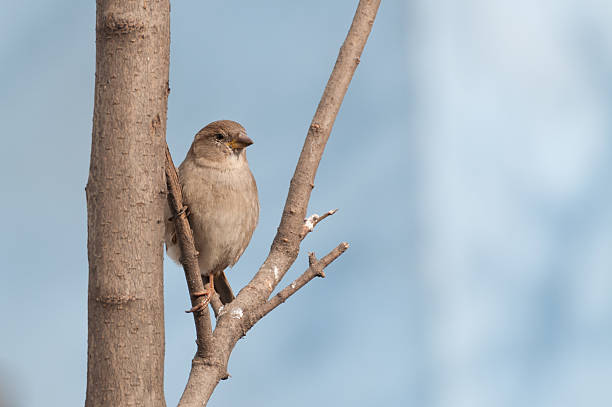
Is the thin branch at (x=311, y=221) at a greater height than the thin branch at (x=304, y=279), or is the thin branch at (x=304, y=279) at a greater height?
the thin branch at (x=311, y=221)

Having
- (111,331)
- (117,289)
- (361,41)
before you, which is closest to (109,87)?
(117,289)

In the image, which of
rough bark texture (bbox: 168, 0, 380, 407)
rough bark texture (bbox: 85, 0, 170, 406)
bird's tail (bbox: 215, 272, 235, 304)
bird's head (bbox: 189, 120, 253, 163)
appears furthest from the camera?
bird's tail (bbox: 215, 272, 235, 304)

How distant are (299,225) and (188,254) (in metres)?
0.88

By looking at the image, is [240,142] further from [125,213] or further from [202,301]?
[125,213]

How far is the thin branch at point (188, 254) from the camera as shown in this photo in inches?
86.6

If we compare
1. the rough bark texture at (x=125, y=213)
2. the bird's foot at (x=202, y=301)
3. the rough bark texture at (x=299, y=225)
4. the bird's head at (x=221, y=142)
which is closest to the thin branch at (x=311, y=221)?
the rough bark texture at (x=299, y=225)

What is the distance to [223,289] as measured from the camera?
351 centimetres

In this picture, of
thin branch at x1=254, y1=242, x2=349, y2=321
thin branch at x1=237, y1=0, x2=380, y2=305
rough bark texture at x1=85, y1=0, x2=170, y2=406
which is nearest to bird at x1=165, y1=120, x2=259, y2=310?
thin branch at x1=237, y1=0, x2=380, y2=305

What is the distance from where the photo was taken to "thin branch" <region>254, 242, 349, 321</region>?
2.83m

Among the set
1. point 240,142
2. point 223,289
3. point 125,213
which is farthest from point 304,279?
point 125,213

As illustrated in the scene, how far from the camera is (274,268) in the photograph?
10.1ft

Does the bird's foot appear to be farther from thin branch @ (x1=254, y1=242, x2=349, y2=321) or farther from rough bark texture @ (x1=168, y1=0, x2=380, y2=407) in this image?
thin branch @ (x1=254, y1=242, x2=349, y2=321)

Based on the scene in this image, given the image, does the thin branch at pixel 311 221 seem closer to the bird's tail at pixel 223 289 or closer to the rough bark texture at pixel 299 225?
the rough bark texture at pixel 299 225

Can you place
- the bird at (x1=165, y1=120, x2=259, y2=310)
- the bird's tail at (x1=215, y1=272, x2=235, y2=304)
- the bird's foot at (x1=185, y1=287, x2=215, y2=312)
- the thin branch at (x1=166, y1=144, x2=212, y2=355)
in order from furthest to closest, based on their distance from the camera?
the bird's tail at (x1=215, y1=272, x2=235, y2=304)
the bird at (x1=165, y1=120, x2=259, y2=310)
the bird's foot at (x1=185, y1=287, x2=215, y2=312)
the thin branch at (x1=166, y1=144, x2=212, y2=355)
